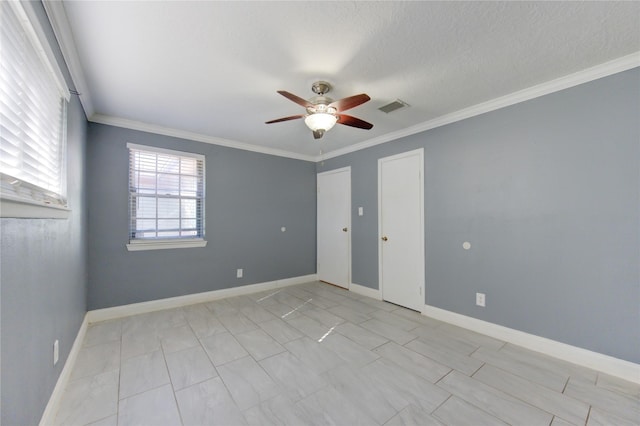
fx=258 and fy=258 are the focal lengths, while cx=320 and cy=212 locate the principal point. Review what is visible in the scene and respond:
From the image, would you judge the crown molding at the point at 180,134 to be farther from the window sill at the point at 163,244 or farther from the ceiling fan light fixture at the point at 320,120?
the ceiling fan light fixture at the point at 320,120

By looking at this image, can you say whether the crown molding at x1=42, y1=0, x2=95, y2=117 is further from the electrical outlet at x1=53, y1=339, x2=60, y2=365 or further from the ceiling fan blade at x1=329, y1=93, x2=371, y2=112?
the electrical outlet at x1=53, y1=339, x2=60, y2=365

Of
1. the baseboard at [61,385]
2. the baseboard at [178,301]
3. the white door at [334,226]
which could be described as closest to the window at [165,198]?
the baseboard at [178,301]

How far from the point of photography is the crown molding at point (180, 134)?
3.13 metres

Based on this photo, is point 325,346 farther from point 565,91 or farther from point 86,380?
point 565,91

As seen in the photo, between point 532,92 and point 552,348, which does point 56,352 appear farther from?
point 532,92

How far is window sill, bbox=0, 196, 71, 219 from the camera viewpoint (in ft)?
3.30

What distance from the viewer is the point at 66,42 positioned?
5.84 feet

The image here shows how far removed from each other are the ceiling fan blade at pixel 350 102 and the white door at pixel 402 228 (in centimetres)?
164

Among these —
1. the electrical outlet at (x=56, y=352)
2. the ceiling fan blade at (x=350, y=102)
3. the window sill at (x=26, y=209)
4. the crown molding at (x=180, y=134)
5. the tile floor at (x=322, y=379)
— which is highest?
the crown molding at (x=180, y=134)

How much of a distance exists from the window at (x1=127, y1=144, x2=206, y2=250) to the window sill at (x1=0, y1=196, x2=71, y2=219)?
1.67 metres

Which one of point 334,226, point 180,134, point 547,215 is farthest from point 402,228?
point 180,134

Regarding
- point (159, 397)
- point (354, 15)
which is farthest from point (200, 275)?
point (354, 15)

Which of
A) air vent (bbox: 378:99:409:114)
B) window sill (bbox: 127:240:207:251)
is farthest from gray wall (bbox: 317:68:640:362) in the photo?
window sill (bbox: 127:240:207:251)

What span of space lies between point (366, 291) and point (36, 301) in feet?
11.9
